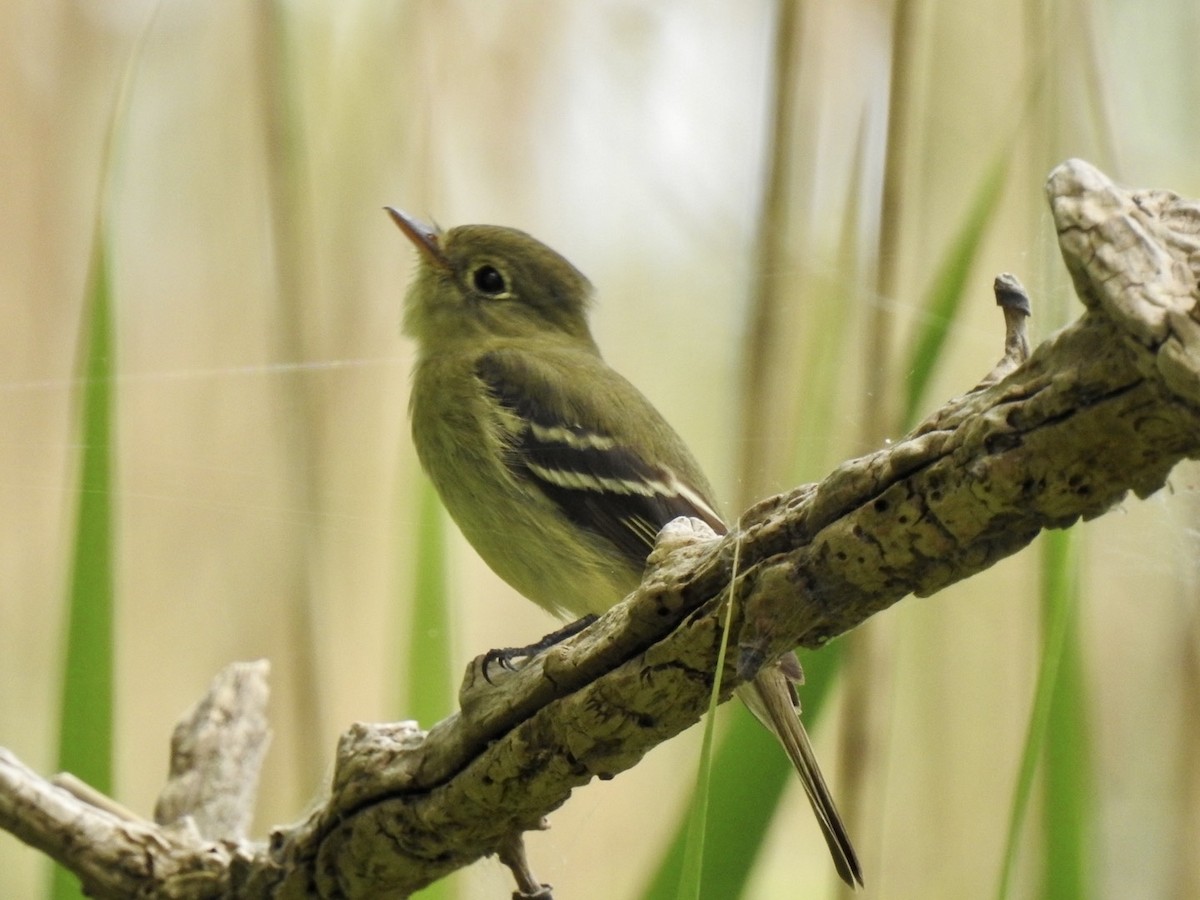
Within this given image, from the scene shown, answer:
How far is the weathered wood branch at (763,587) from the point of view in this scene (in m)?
0.76

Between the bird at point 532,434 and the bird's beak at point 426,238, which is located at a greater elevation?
the bird's beak at point 426,238

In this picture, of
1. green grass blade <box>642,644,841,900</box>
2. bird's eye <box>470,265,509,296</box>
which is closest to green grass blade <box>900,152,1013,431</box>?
green grass blade <box>642,644,841,900</box>

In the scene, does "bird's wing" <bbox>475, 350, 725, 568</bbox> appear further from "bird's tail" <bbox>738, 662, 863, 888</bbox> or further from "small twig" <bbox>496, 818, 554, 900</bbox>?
"small twig" <bbox>496, 818, 554, 900</bbox>

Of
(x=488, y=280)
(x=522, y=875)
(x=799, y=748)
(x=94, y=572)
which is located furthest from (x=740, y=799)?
(x=488, y=280)

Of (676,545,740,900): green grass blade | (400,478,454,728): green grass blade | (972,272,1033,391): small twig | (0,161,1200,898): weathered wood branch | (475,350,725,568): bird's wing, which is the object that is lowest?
(676,545,740,900): green grass blade

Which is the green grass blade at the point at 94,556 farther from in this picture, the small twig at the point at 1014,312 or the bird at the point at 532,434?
the small twig at the point at 1014,312

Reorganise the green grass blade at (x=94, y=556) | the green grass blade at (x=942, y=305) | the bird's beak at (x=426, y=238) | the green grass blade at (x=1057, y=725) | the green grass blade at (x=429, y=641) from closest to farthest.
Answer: the green grass blade at (x=1057, y=725)
the green grass blade at (x=942, y=305)
the green grass blade at (x=94, y=556)
the green grass blade at (x=429, y=641)
the bird's beak at (x=426, y=238)

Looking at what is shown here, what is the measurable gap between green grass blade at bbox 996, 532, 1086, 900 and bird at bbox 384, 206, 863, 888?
0.29 m

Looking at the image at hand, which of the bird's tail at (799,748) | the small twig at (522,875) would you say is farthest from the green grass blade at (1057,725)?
the small twig at (522,875)

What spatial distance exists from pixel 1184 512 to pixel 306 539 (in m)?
1.36

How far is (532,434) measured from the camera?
1767mm

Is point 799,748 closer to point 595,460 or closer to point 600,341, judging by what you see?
point 595,460

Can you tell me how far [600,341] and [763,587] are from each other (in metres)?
1.34

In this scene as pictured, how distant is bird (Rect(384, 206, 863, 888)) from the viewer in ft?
5.46
